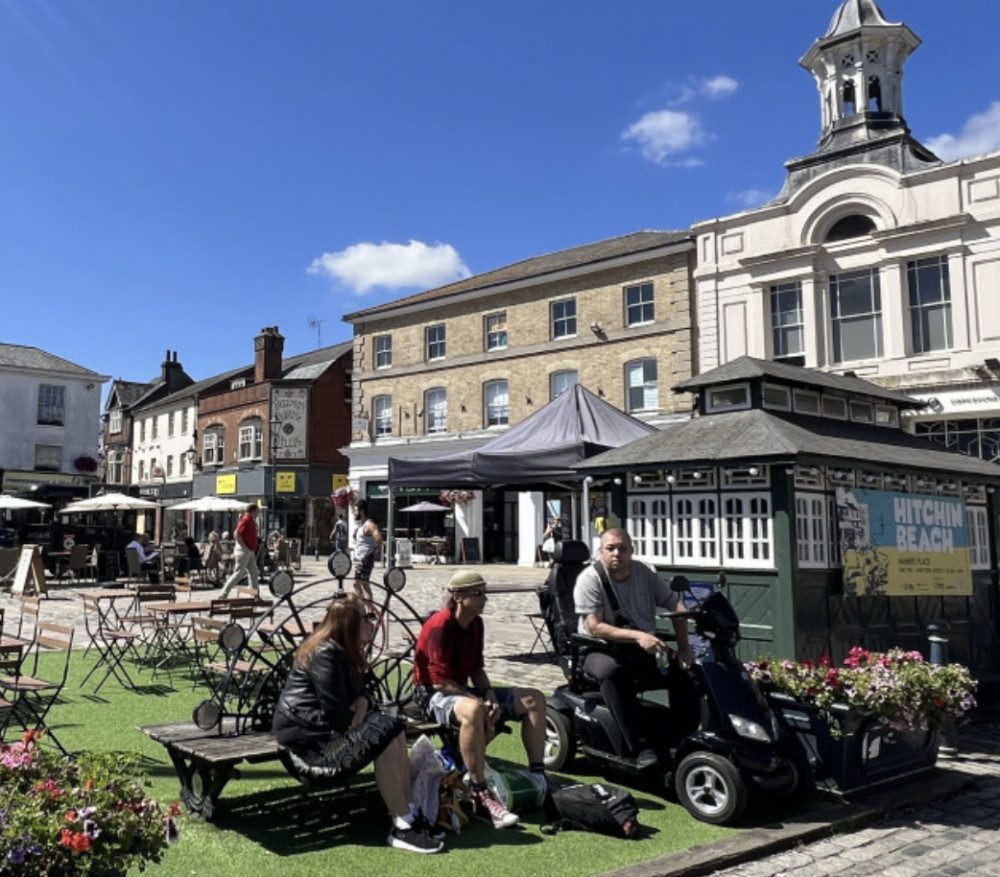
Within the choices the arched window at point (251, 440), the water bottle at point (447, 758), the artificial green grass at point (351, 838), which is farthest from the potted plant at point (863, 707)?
the arched window at point (251, 440)

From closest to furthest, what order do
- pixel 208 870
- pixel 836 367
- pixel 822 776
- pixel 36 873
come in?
pixel 36 873 → pixel 208 870 → pixel 822 776 → pixel 836 367

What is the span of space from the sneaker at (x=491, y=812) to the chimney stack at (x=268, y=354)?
38.9 m

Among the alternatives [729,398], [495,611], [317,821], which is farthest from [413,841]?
[495,611]

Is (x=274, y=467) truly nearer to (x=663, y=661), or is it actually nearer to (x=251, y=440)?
(x=251, y=440)

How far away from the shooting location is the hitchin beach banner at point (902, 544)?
292 inches

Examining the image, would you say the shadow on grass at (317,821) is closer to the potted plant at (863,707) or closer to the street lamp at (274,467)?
the potted plant at (863,707)

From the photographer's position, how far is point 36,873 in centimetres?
269

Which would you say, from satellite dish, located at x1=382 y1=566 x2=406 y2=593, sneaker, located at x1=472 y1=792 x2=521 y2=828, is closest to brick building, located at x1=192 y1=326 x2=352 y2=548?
satellite dish, located at x1=382 y1=566 x2=406 y2=593

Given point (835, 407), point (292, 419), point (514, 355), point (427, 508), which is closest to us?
point (835, 407)

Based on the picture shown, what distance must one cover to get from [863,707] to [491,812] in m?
2.33

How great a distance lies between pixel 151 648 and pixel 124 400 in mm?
48708

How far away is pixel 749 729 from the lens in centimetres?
504

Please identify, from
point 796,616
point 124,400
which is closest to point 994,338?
point 796,616

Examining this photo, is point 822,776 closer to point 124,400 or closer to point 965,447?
point 965,447
